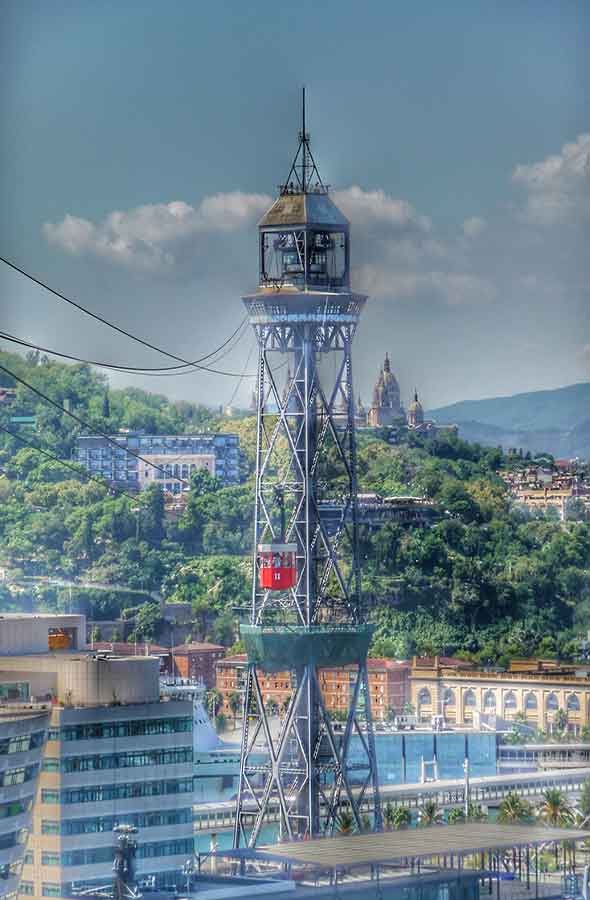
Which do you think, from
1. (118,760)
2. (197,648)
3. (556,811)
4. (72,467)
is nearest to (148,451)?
(72,467)

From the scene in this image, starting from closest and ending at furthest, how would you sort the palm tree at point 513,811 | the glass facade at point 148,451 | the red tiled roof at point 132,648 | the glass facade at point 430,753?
the palm tree at point 513,811 < the glass facade at point 430,753 < the red tiled roof at point 132,648 < the glass facade at point 148,451

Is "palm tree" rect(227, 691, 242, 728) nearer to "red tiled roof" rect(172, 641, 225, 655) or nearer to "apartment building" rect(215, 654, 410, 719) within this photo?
"apartment building" rect(215, 654, 410, 719)

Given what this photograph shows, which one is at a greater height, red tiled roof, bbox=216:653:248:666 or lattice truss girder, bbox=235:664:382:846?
red tiled roof, bbox=216:653:248:666

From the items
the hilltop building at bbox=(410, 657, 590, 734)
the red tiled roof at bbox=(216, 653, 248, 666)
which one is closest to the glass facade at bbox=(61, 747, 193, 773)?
the hilltop building at bbox=(410, 657, 590, 734)

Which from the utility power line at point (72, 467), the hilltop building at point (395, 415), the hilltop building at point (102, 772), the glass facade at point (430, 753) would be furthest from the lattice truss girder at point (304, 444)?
the utility power line at point (72, 467)

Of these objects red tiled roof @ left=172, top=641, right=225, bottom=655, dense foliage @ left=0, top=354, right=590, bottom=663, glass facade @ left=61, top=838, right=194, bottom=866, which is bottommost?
glass facade @ left=61, top=838, right=194, bottom=866

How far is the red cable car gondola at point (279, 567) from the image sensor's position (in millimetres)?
54281

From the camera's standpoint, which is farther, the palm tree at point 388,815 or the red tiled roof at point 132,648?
the red tiled roof at point 132,648

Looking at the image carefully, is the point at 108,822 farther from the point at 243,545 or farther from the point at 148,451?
the point at 148,451

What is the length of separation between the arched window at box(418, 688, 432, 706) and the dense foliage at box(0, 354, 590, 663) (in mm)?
3309

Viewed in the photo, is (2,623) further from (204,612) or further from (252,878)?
(204,612)

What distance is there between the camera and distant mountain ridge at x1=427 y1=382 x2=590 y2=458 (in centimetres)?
9256

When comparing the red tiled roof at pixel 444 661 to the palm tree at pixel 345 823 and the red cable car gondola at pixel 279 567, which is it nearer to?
the palm tree at pixel 345 823

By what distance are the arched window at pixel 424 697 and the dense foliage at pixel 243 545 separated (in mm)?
3309
